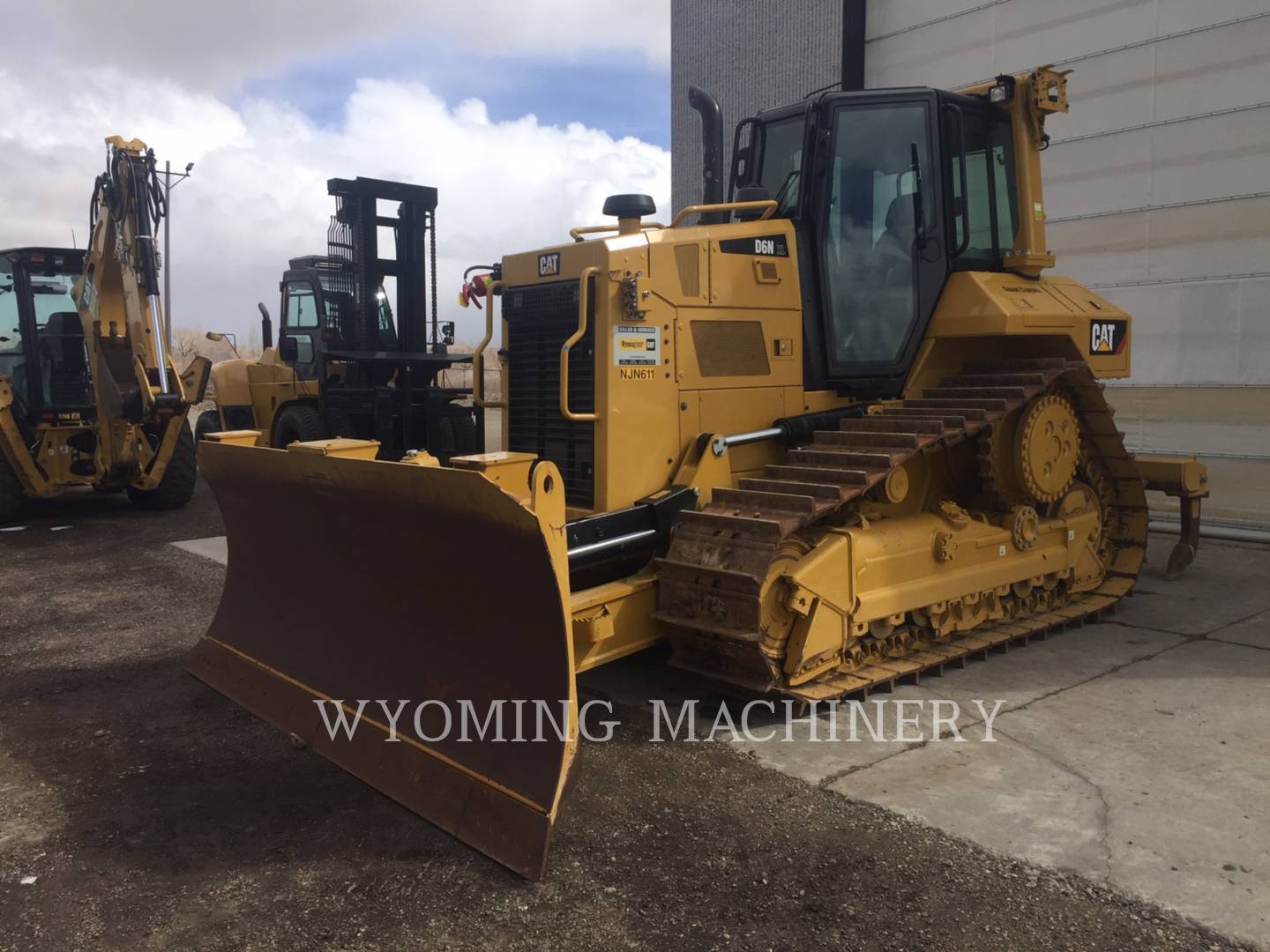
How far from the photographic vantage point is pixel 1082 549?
6.47 metres

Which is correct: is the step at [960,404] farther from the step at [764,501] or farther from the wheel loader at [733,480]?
the step at [764,501]

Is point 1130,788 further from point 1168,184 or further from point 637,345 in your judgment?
point 1168,184

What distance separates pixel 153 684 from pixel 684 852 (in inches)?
129

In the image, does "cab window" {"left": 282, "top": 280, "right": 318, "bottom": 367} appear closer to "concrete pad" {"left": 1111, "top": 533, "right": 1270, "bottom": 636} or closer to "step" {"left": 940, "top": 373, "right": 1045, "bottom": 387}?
"step" {"left": 940, "top": 373, "right": 1045, "bottom": 387}

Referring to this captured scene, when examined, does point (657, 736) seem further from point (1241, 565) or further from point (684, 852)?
point (1241, 565)

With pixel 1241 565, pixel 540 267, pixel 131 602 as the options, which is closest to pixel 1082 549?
pixel 1241 565

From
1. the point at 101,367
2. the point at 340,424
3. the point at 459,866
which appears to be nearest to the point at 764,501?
the point at 459,866

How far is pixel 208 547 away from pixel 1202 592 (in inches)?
314

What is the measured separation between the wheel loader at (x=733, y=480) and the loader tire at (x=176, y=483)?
6786mm

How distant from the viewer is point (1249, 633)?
239 inches

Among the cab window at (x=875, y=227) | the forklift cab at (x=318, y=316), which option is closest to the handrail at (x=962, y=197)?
the cab window at (x=875, y=227)

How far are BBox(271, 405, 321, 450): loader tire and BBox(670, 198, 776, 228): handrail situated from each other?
6390mm

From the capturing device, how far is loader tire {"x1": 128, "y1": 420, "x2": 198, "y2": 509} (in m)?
11.5

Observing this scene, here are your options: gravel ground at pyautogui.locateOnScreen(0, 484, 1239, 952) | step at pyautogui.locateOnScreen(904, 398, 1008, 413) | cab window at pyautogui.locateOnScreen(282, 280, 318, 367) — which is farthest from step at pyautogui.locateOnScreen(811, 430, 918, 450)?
cab window at pyautogui.locateOnScreen(282, 280, 318, 367)
